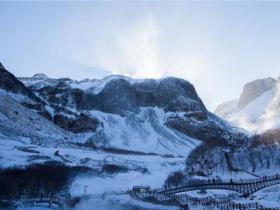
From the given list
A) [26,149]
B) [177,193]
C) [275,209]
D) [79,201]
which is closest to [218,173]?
[177,193]

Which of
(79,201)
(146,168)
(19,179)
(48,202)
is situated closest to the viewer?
(48,202)

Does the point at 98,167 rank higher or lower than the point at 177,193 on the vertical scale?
higher

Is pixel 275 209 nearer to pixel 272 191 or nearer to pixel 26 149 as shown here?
pixel 272 191

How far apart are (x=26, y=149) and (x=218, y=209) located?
323ft

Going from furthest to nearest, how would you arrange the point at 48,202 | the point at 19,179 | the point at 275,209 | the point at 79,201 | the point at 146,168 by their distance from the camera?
the point at 146,168 < the point at 19,179 < the point at 79,201 < the point at 48,202 < the point at 275,209

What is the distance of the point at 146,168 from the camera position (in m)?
158

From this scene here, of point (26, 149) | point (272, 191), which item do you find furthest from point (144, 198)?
point (26, 149)

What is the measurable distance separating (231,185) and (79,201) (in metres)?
35.6

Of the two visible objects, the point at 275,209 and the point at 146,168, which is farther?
the point at 146,168

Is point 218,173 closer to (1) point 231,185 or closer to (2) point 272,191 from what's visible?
(1) point 231,185

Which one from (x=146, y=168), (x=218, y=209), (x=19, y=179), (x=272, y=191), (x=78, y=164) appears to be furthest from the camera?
(x=146, y=168)

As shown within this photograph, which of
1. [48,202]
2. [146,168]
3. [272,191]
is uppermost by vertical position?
[146,168]

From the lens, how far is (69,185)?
11825 cm

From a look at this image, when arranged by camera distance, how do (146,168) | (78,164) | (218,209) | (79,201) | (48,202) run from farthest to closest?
(146,168)
(78,164)
(79,201)
(48,202)
(218,209)
